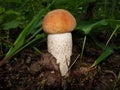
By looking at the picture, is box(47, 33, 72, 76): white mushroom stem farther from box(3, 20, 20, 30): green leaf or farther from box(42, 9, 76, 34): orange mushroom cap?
box(3, 20, 20, 30): green leaf

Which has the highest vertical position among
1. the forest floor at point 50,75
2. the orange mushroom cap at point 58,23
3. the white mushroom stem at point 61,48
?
the orange mushroom cap at point 58,23

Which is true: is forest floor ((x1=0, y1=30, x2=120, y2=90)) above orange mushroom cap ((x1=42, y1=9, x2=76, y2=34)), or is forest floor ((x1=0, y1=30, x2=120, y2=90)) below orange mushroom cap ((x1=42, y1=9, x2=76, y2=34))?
below

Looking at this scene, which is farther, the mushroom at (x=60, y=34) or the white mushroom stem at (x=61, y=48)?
the white mushroom stem at (x=61, y=48)

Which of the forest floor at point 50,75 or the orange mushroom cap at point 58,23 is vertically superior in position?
the orange mushroom cap at point 58,23

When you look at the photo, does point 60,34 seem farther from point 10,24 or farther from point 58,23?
point 10,24

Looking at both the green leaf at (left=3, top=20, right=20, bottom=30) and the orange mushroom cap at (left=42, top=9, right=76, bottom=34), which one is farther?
the green leaf at (left=3, top=20, right=20, bottom=30)

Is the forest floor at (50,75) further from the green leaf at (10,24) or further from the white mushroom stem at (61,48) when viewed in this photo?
the green leaf at (10,24)

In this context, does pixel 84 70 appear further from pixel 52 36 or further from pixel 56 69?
pixel 52 36

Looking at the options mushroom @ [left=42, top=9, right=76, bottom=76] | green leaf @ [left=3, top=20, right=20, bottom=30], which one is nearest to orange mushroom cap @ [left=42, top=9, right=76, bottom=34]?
mushroom @ [left=42, top=9, right=76, bottom=76]

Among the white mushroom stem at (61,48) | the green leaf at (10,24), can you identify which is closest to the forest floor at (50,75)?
the white mushroom stem at (61,48)
